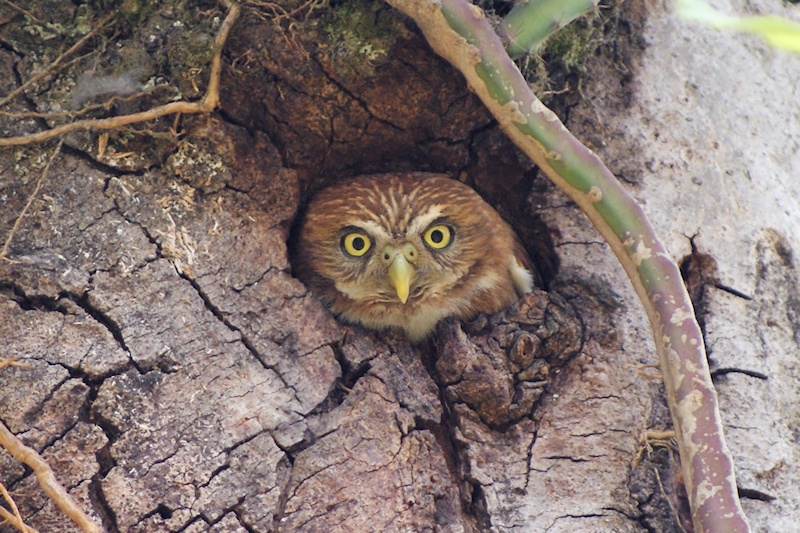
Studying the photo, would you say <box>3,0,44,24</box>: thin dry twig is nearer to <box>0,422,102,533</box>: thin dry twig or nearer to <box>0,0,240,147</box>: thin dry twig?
<box>0,0,240,147</box>: thin dry twig

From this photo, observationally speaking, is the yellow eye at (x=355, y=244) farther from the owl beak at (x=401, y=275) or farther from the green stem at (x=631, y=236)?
the green stem at (x=631, y=236)

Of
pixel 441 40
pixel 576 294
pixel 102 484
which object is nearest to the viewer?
pixel 102 484

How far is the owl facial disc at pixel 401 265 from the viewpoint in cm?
294

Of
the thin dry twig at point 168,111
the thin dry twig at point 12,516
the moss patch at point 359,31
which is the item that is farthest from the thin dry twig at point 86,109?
the thin dry twig at point 12,516

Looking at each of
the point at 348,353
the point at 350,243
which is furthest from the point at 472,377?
the point at 350,243

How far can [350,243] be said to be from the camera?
3213 millimetres

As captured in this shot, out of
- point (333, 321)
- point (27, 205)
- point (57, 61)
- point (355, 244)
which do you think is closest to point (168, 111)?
point (57, 61)

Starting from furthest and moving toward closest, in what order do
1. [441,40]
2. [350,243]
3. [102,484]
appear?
1. [350,243]
2. [441,40]
3. [102,484]

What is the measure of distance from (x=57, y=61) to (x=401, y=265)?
133cm

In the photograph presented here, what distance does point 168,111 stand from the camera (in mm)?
2463

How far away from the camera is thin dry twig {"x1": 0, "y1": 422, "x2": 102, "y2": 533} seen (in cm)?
192

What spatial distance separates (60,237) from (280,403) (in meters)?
0.79

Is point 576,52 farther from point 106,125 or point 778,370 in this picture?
point 106,125

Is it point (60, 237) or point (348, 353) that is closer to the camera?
point (60, 237)
